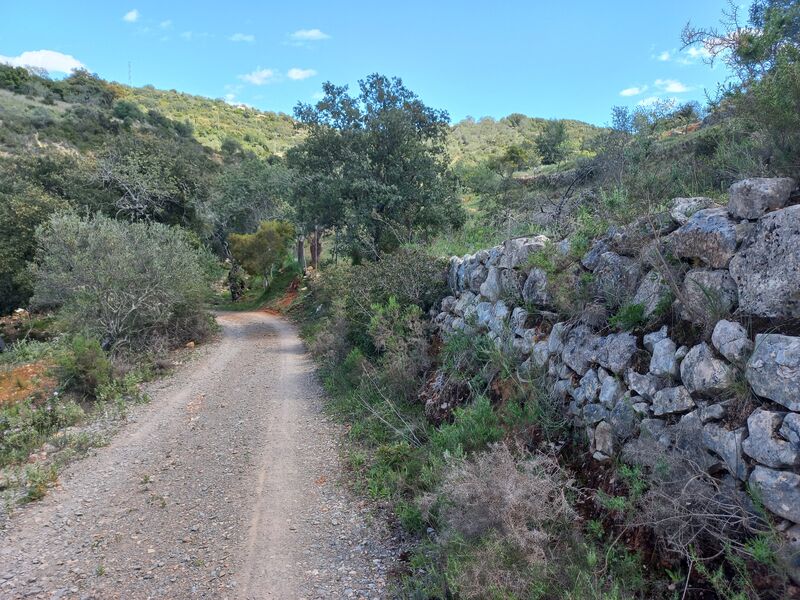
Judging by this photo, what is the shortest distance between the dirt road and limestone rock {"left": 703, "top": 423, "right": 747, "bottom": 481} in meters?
2.92

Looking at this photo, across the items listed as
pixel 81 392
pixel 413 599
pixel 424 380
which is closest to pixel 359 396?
pixel 424 380

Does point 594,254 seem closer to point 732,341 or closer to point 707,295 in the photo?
point 707,295

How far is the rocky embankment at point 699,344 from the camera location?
2.90 m

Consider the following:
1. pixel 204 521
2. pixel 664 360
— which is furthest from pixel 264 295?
pixel 664 360

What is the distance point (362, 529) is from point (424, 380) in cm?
322

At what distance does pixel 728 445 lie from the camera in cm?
305

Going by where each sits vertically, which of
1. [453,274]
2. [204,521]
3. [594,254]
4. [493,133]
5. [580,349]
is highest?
[493,133]

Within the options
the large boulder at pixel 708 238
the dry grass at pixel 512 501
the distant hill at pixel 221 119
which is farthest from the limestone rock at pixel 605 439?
the distant hill at pixel 221 119

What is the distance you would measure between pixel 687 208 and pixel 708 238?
66cm

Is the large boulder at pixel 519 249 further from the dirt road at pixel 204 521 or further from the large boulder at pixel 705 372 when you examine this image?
the dirt road at pixel 204 521

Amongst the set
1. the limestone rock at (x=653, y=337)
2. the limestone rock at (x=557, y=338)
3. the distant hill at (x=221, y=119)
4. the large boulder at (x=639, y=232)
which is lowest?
the limestone rock at (x=557, y=338)

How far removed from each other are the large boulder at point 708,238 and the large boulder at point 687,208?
17cm

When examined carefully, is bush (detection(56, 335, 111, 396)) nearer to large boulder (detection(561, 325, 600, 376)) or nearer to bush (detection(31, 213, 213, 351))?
bush (detection(31, 213, 213, 351))

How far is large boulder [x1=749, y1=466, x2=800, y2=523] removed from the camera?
2631mm
